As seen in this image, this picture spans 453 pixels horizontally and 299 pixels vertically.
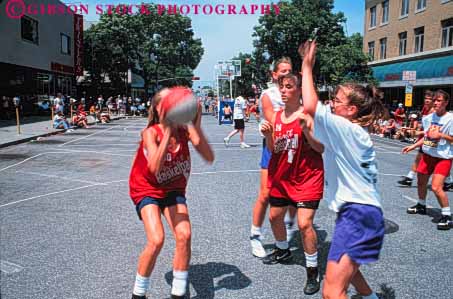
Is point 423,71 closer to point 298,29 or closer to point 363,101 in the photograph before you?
point 298,29

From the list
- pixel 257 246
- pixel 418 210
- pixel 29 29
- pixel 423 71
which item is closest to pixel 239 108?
pixel 418 210

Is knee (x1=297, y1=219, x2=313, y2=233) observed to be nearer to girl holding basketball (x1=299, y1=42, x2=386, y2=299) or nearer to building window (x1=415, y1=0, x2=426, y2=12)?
girl holding basketball (x1=299, y1=42, x2=386, y2=299)

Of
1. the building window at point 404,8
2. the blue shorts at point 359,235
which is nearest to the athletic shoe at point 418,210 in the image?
the blue shorts at point 359,235

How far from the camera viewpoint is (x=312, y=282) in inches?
Result: 143

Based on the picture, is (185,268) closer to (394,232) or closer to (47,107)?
(394,232)

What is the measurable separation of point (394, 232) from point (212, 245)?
7.56ft

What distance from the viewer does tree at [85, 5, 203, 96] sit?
133 feet

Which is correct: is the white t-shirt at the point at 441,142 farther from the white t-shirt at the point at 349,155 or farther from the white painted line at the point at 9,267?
the white painted line at the point at 9,267

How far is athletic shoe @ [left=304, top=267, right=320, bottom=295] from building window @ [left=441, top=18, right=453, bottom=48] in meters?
26.6

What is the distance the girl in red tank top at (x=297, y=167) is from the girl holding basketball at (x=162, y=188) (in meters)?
0.76

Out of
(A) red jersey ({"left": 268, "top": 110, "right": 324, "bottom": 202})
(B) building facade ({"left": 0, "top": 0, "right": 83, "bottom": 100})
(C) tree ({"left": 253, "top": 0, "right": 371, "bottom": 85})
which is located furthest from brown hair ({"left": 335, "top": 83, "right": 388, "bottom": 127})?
(C) tree ({"left": 253, "top": 0, "right": 371, "bottom": 85})

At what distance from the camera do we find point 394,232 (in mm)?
5312

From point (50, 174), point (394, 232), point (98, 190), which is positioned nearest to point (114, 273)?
point (394, 232)

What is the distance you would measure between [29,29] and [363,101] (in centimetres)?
2997
